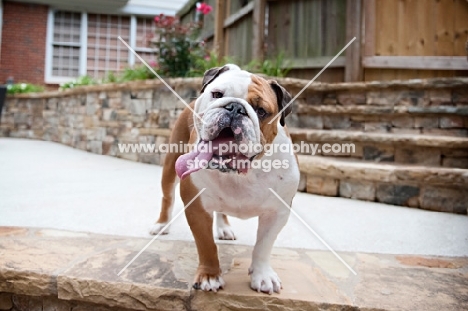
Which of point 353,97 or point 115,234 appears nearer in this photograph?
point 115,234

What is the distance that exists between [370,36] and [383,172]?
8.45 feet

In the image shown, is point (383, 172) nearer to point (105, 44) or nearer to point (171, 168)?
point (171, 168)

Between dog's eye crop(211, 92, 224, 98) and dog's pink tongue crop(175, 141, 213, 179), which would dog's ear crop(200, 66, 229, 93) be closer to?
dog's eye crop(211, 92, 224, 98)

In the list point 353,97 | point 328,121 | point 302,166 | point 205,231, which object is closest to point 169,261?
point 205,231

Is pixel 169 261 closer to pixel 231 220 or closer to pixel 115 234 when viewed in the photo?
pixel 115 234

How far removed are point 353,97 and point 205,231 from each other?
373cm

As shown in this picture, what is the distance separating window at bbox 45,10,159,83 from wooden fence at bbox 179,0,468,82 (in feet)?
24.5

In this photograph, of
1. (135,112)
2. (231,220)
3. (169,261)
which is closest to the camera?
(169,261)

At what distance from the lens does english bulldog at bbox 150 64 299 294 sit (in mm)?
1364

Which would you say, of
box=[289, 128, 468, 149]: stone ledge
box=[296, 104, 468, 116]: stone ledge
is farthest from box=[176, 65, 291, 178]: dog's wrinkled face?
box=[296, 104, 468, 116]: stone ledge

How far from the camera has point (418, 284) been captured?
1.68 meters

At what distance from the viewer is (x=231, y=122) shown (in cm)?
132

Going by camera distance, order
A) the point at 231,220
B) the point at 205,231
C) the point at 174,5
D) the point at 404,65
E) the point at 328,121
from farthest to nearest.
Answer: the point at 174,5
the point at 404,65
the point at 328,121
the point at 231,220
the point at 205,231

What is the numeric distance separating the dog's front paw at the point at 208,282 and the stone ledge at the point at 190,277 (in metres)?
0.03
